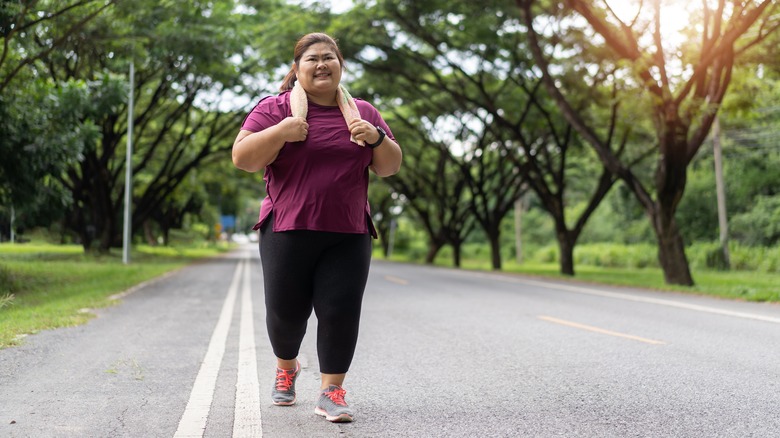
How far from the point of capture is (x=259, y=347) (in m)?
6.19

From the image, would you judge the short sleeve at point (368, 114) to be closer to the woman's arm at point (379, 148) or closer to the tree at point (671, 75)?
the woman's arm at point (379, 148)

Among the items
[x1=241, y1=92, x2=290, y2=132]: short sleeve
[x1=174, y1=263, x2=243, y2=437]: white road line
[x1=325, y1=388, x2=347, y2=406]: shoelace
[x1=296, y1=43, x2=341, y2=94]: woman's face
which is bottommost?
[x1=174, y1=263, x2=243, y2=437]: white road line

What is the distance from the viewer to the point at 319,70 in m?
3.52

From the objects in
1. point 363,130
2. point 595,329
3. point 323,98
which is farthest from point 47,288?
point 363,130

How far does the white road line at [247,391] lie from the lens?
3478 mm

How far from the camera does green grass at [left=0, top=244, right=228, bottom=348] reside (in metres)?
7.20

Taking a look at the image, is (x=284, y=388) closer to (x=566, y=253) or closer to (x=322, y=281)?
(x=322, y=281)

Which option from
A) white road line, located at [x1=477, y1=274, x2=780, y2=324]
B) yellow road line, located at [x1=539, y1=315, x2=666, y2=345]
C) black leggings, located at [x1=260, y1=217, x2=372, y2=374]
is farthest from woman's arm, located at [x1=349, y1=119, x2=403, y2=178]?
white road line, located at [x1=477, y1=274, x2=780, y2=324]

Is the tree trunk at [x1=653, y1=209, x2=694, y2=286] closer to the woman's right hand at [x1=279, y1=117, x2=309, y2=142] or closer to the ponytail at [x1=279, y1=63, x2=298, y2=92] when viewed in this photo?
the ponytail at [x1=279, y1=63, x2=298, y2=92]

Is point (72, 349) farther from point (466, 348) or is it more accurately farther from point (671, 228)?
point (671, 228)

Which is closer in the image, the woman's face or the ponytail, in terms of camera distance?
the woman's face

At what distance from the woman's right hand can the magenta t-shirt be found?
89mm

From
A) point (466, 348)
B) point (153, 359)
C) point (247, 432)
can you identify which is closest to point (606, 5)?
point (466, 348)

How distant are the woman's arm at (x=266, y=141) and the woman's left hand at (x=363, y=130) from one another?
0.22 m
